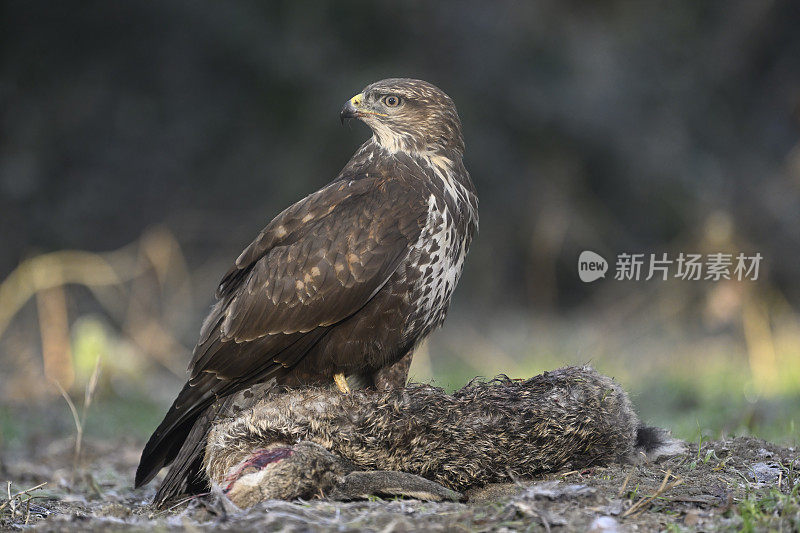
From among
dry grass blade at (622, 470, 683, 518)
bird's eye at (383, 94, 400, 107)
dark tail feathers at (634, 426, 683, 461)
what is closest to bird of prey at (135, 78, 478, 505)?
bird's eye at (383, 94, 400, 107)

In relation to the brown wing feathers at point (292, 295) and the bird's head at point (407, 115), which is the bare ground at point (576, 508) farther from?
the bird's head at point (407, 115)

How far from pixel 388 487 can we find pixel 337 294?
1056 millimetres

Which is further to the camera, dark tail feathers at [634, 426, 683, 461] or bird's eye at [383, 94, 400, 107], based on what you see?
bird's eye at [383, 94, 400, 107]

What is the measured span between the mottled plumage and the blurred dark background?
6.98m

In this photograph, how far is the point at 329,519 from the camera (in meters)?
3.22

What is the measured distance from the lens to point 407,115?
482 centimetres

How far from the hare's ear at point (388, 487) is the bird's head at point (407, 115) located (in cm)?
177

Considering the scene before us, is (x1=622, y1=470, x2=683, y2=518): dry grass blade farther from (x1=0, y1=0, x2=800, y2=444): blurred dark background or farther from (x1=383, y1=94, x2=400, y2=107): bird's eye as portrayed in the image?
(x1=0, y1=0, x2=800, y2=444): blurred dark background

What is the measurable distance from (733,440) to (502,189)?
7.77 metres

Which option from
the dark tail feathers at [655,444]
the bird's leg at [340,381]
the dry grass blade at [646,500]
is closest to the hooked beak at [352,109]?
the bird's leg at [340,381]

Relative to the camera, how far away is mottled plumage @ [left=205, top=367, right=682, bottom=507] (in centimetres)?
382

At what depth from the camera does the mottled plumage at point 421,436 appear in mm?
3822

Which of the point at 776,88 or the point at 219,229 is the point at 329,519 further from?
the point at 776,88

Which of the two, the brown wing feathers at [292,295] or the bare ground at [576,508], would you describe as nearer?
the bare ground at [576,508]
